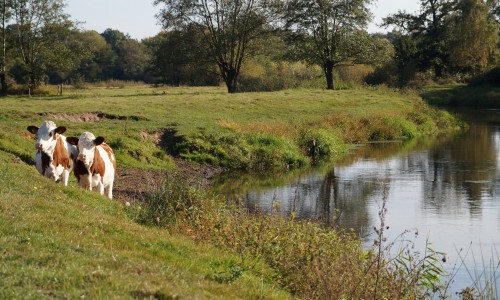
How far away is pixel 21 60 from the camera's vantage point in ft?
211

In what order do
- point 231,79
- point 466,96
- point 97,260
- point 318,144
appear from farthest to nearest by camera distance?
1. point 466,96
2. point 231,79
3. point 318,144
4. point 97,260

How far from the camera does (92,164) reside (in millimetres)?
16078

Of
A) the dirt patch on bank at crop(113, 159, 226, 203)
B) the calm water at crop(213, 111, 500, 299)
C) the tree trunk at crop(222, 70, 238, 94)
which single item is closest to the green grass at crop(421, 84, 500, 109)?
the tree trunk at crop(222, 70, 238, 94)

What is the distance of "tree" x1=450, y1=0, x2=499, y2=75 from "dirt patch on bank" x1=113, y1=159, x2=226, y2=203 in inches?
2269

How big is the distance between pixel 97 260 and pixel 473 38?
7635 cm

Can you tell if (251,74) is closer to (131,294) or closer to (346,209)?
(346,209)

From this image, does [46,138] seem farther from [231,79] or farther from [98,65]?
[98,65]

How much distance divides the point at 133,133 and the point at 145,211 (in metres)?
15.3

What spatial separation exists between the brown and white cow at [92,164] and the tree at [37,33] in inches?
1893

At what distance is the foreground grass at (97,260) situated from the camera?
7.03 metres

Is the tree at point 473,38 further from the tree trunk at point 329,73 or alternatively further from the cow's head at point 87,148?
the cow's head at point 87,148

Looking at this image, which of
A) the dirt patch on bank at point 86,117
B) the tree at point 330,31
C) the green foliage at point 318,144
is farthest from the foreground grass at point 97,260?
the tree at point 330,31

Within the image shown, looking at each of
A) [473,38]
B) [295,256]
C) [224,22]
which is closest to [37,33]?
[224,22]

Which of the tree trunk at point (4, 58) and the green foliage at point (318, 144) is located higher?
the tree trunk at point (4, 58)
